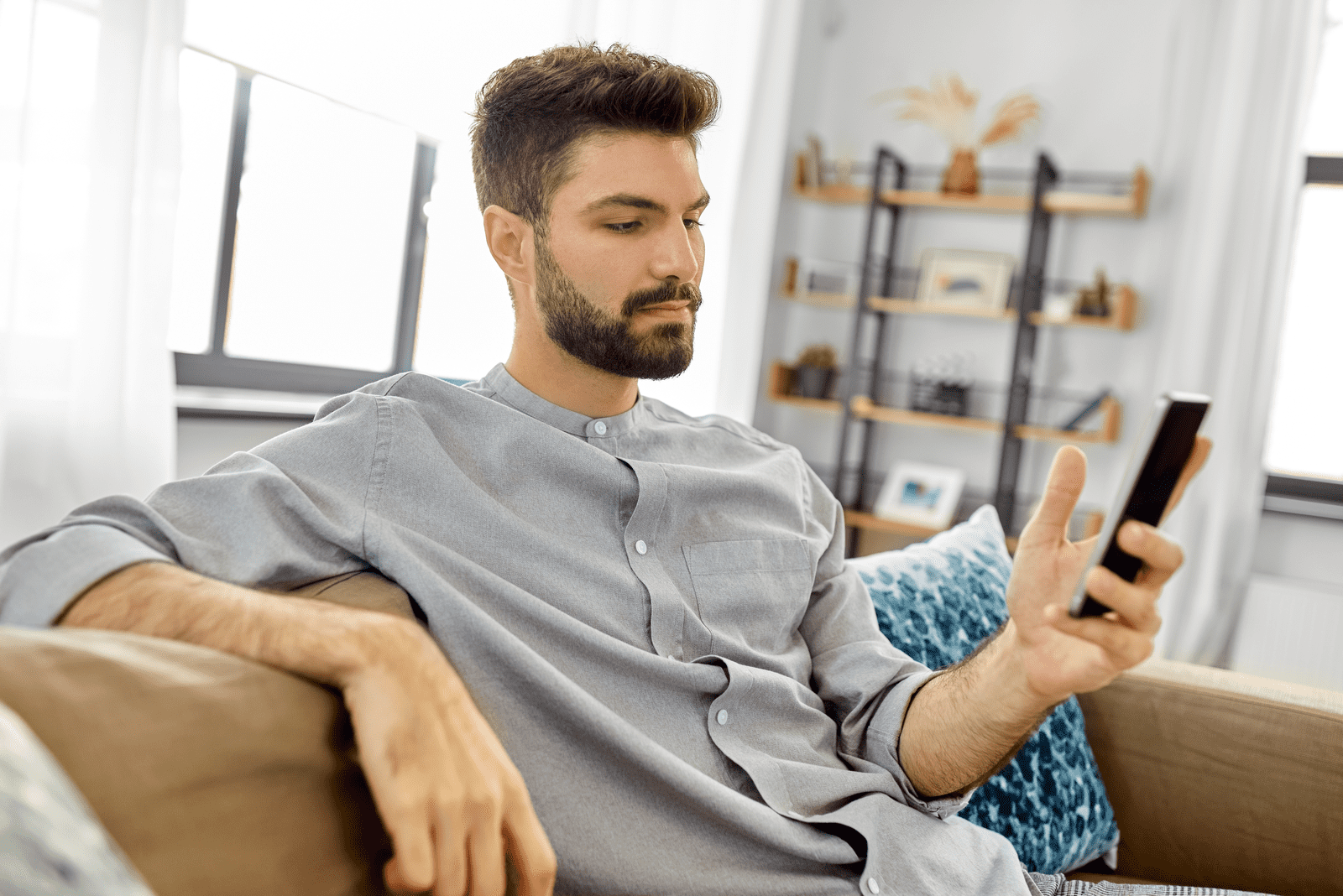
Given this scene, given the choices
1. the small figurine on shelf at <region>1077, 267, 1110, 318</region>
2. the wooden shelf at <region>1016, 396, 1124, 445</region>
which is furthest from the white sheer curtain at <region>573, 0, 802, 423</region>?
the small figurine on shelf at <region>1077, 267, 1110, 318</region>

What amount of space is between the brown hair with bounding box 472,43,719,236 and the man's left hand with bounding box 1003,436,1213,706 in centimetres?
62

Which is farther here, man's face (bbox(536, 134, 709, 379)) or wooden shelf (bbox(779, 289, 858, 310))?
wooden shelf (bbox(779, 289, 858, 310))

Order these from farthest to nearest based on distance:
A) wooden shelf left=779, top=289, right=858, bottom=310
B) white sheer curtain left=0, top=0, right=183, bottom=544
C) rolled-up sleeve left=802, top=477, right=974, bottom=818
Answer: wooden shelf left=779, top=289, right=858, bottom=310
white sheer curtain left=0, top=0, right=183, bottom=544
rolled-up sleeve left=802, top=477, right=974, bottom=818

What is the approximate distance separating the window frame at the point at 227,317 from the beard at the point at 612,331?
1062mm

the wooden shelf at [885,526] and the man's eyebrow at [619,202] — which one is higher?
the man's eyebrow at [619,202]

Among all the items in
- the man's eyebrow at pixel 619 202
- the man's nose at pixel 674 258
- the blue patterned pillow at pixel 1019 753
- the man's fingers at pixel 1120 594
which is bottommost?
the blue patterned pillow at pixel 1019 753

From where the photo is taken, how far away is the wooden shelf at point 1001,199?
3.54 meters

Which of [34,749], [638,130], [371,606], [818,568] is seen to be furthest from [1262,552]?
[34,749]

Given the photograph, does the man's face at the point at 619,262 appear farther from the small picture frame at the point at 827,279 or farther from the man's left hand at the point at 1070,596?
the small picture frame at the point at 827,279

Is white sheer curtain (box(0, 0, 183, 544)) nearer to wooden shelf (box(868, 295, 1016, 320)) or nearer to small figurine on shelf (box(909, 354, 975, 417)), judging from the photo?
wooden shelf (box(868, 295, 1016, 320))

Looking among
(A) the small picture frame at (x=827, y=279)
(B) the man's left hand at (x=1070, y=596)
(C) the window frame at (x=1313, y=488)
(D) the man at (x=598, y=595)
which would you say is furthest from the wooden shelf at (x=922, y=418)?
(B) the man's left hand at (x=1070, y=596)

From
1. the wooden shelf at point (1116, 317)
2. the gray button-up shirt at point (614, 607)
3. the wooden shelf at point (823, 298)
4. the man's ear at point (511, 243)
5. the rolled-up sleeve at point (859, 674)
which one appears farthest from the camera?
the wooden shelf at point (823, 298)

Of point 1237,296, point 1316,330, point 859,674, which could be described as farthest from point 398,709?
point 1316,330

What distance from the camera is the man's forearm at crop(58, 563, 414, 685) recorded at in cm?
69
